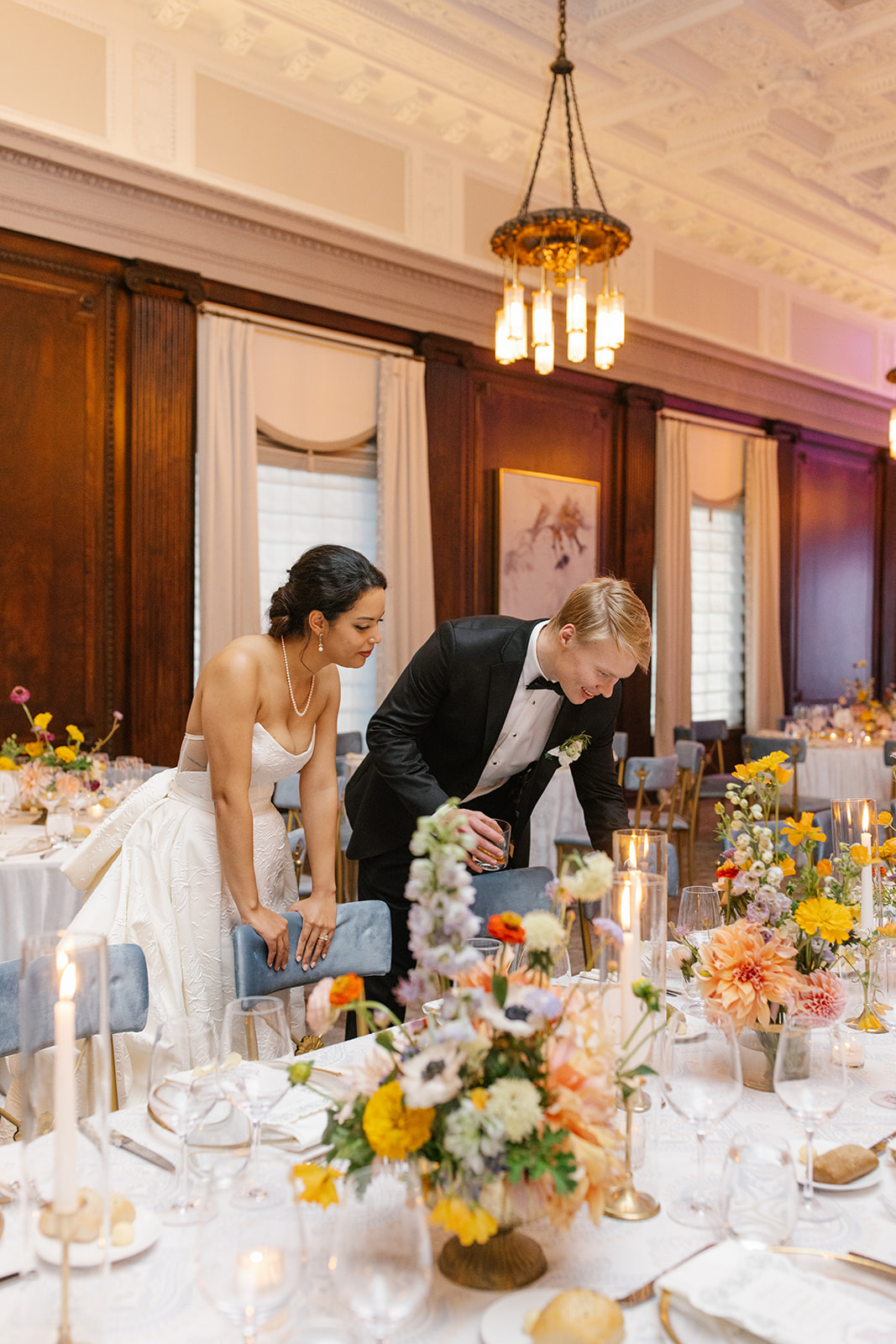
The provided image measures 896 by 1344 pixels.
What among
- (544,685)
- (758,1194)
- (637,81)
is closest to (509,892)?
(544,685)

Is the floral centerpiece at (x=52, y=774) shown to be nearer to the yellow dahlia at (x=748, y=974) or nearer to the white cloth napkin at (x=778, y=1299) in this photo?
the yellow dahlia at (x=748, y=974)

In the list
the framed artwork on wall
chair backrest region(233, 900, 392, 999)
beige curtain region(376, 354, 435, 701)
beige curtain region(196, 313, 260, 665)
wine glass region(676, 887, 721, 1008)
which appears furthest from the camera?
the framed artwork on wall

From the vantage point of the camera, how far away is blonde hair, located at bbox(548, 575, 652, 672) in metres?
2.42

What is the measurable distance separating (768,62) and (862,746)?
4.20m

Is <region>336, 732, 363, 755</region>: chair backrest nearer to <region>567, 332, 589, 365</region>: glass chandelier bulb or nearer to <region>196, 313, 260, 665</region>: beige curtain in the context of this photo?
<region>196, 313, 260, 665</region>: beige curtain

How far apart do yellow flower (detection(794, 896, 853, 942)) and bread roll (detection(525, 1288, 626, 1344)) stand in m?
0.80

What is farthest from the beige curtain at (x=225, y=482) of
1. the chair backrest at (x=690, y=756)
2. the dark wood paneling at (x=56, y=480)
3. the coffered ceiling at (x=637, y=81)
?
the chair backrest at (x=690, y=756)

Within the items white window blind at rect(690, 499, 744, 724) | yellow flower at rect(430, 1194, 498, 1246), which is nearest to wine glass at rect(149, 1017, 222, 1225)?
yellow flower at rect(430, 1194, 498, 1246)

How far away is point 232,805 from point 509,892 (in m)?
0.68

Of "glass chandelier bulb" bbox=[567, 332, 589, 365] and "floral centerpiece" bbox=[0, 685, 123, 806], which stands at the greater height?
"glass chandelier bulb" bbox=[567, 332, 589, 365]

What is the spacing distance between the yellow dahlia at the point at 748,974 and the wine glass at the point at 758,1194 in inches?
17.1

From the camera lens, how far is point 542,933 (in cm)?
110

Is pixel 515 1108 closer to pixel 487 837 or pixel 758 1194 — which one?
pixel 758 1194

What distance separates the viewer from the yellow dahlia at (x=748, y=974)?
164 cm
